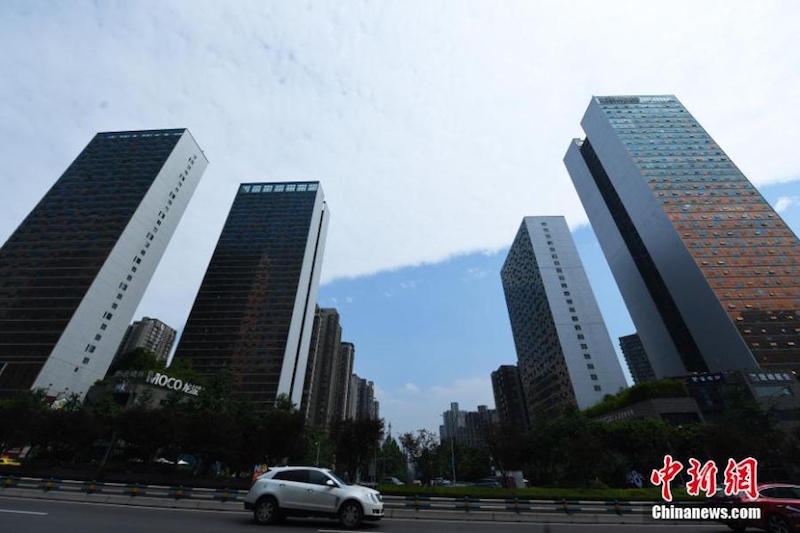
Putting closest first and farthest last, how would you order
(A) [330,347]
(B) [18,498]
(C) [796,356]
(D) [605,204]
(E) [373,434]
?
(B) [18,498]
(E) [373,434]
(C) [796,356]
(D) [605,204]
(A) [330,347]

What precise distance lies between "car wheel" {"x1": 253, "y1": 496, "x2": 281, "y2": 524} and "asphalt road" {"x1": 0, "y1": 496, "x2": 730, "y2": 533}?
27 centimetres

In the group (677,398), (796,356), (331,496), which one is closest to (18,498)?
(331,496)

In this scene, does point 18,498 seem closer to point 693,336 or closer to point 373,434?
point 373,434

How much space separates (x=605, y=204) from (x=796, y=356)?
6061 centimetres

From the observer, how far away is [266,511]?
11.0m

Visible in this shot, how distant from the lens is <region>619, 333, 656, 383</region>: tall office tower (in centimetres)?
14900

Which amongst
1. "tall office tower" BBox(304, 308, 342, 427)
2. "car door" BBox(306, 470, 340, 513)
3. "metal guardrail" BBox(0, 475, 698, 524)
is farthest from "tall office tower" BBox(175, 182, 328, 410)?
"car door" BBox(306, 470, 340, 513)

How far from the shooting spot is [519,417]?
137500 mm

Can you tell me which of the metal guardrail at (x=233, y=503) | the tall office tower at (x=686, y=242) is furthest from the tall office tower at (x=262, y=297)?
the tall office tower at (x=686, y=242)

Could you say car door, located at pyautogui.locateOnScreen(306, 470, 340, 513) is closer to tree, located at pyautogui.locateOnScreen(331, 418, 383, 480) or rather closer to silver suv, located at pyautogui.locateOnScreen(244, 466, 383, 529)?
silver suv, located at pyautogui.locateOnScreen(244, 466, 383, 529)

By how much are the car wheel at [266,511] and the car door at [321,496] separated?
107 centimetres

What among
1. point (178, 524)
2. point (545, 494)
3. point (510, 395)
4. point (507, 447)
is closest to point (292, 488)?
point (178, 524)

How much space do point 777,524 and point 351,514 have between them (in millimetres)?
12823

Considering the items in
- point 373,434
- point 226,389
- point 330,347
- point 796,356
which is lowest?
point 373,434
